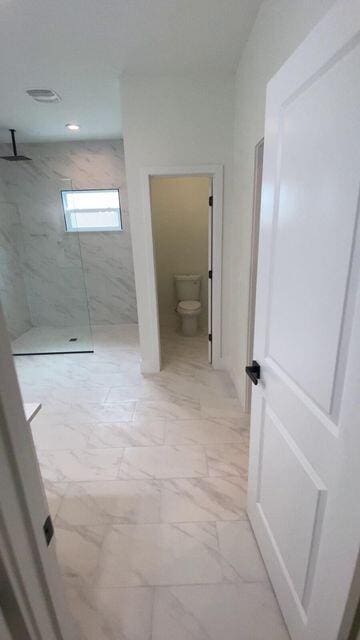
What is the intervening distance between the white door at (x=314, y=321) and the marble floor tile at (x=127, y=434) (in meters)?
1.15

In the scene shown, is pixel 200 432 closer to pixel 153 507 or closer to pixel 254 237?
pixel 153 507

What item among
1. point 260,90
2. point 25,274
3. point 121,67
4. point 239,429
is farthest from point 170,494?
point 25,274

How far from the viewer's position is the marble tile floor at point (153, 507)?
1.19m

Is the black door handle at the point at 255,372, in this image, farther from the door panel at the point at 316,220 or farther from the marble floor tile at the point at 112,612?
the marble floor tile at the point at 112,612

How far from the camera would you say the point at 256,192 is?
1955mm

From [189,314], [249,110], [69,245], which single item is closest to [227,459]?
[189,314]

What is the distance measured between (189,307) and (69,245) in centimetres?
207

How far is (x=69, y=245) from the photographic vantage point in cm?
436

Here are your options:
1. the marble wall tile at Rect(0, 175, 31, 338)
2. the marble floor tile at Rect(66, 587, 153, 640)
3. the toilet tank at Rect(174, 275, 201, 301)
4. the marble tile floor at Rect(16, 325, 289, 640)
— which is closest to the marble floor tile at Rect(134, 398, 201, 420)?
the marble tile floor at Rect(16, 325, 289, 640)

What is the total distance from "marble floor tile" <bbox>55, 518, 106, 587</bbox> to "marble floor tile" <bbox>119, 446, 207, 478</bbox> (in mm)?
384

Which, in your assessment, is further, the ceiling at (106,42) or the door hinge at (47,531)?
the ceiling at (106,42)

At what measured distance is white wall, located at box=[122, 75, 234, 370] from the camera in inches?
94.7

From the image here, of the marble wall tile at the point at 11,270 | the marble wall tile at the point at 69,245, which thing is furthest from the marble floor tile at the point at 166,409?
the marble wall tile at the point at 11,270

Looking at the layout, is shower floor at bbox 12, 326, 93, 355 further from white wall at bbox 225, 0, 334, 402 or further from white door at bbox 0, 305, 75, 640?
white door at bbox 0, 305, 75, 640
